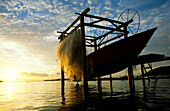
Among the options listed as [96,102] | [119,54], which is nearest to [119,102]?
[96,102]

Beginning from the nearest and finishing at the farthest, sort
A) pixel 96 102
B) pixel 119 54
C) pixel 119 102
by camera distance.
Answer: pixel 119 102 < pixel 96 102 < pixel 119 54

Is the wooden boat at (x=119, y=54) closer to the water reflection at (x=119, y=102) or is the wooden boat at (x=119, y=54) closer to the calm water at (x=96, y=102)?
the calm water at (x=96, y=102)

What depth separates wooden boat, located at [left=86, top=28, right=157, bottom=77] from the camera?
8414mm

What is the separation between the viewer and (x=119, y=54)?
29.5ft

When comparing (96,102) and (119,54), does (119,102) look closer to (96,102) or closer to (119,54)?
(96,102)

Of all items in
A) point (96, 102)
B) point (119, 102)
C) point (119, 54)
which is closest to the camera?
point (119, 102)

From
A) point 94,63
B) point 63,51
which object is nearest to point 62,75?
point 63,51

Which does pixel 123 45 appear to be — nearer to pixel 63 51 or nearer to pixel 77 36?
pixel 77 36

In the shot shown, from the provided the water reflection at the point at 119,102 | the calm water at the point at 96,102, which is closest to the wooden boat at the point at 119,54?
the calm water at the point at 96,102

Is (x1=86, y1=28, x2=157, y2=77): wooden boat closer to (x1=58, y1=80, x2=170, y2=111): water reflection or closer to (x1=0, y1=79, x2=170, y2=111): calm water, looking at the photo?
(x1=0, y1=79, x2=170, y2=111): calm water

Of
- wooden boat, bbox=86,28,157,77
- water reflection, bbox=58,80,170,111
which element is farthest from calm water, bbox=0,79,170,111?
wooden boat, bbox=86,28,157,77

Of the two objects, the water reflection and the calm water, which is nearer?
the water reflection

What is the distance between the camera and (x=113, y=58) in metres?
9.17

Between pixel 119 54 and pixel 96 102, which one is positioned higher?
pixel 119 54
